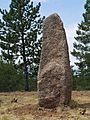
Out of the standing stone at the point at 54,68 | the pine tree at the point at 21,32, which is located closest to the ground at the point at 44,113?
the standing stone at the point at 54,68

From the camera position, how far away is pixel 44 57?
52.7 feet

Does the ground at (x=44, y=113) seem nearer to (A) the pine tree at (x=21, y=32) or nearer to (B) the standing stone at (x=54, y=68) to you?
(B) the standing stone at (x=54, y=68)

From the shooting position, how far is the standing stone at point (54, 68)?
1551 centimetres

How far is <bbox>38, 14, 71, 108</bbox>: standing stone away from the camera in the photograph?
15508 mm

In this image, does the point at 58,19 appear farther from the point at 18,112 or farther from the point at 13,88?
the point at 13,88

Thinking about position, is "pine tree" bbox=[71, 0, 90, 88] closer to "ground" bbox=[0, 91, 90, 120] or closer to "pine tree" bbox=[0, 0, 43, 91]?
"pine tree" bbox=[0, 0, 43, 91]

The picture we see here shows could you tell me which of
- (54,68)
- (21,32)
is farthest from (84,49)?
(54,68)

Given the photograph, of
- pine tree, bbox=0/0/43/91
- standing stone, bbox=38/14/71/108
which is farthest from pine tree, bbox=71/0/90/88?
standing stone, bbox=38/14/71/108

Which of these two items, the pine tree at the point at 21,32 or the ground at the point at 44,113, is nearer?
the ground at the point at 44,113

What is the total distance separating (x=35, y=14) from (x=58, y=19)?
23.1 m

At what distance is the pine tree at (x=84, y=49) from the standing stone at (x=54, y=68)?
2905cm

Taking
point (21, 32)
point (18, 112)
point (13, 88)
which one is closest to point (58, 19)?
point (18, 112)

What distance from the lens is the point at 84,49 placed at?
47.3 metres

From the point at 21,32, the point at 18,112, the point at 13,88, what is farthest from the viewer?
the point at 13,88
